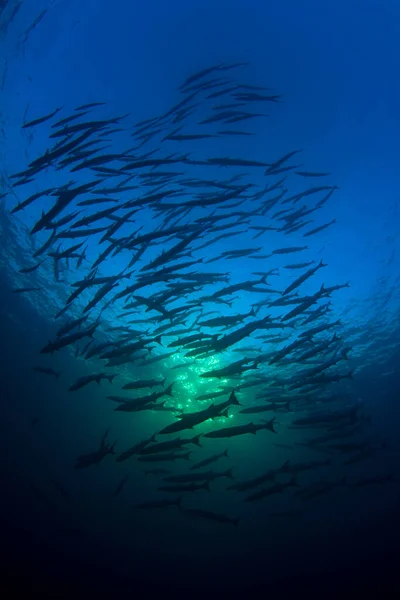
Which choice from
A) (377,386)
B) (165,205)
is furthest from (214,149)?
Answer: (377,386)

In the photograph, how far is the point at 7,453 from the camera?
1888 cm

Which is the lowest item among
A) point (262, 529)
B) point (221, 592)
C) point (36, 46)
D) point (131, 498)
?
point (221, 592)

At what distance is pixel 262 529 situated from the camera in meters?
21.7

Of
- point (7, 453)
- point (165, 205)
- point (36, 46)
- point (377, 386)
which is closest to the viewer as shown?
point (165, 205)

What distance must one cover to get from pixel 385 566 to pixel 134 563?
15137mm

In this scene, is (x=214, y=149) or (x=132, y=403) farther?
(x=214, y=149)

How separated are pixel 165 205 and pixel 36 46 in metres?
6.16

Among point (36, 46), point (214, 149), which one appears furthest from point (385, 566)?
point (36, 46)

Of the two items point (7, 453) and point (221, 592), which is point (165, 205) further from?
point (221, 592)

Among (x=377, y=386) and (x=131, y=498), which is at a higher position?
(x=377, y=386)

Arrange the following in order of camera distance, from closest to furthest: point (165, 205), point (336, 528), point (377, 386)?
point (165, 205), point (377, 386), point (336, 528)

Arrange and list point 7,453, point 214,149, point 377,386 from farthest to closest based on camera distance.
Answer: point 377,386
point 7,453
point 214,149

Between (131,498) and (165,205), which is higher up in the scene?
(165,205)

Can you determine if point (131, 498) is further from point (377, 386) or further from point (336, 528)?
point (377, 386)
